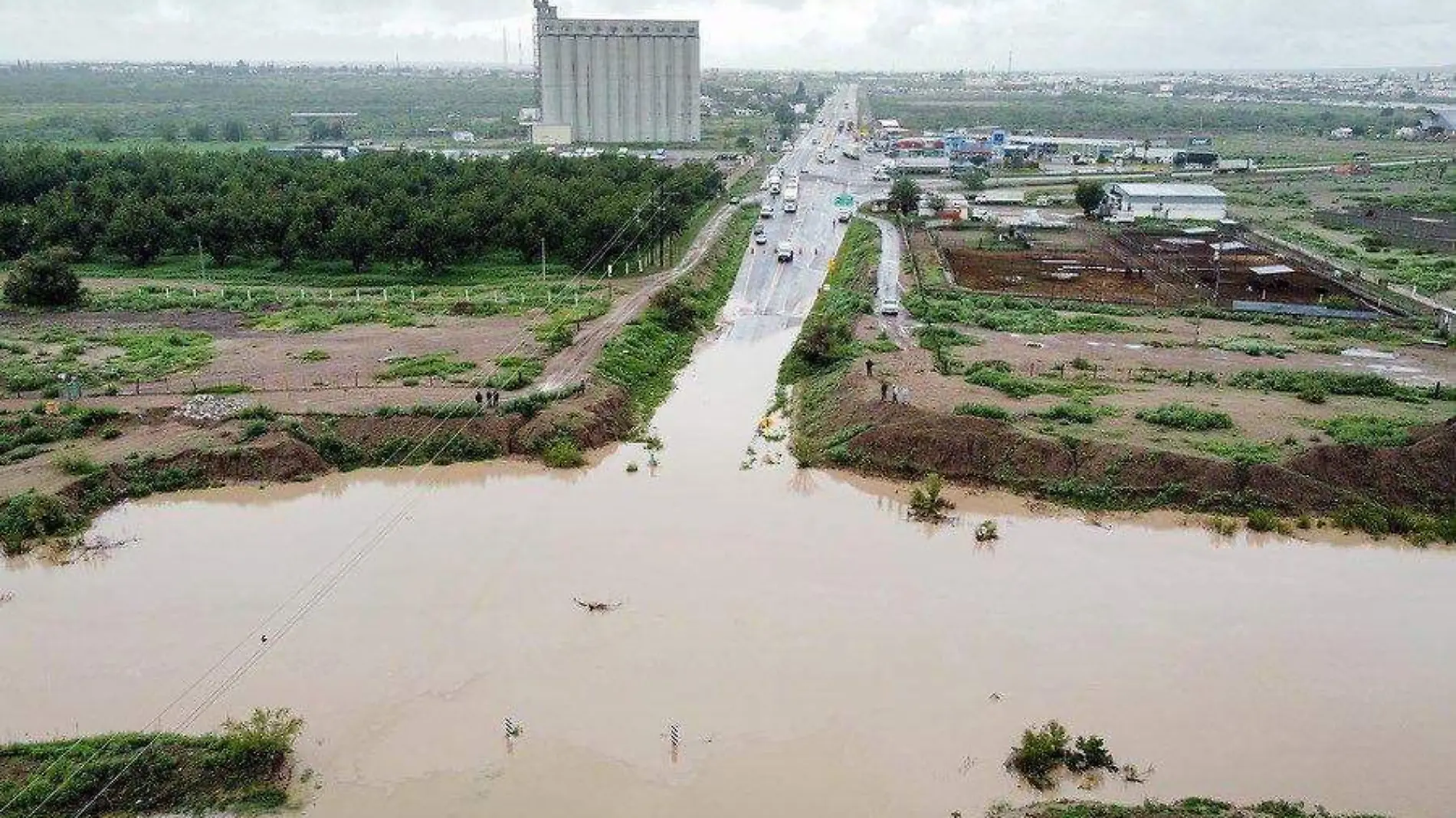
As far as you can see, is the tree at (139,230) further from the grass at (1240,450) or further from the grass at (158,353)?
the grass at (1240,450)

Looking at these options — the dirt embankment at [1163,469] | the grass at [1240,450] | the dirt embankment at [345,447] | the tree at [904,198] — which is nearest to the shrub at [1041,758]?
the dirt embankment at [1163,469]

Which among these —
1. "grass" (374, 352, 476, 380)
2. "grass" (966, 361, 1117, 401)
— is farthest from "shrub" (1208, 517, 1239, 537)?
"grass" (374, 352, 476, 380)

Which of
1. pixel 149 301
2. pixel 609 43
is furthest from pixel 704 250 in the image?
pixel 609 43

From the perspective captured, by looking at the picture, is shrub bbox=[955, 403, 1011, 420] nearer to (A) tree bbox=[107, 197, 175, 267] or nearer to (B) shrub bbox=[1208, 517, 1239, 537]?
(B) shrub bbox=[1208, 517, 1239, 537]

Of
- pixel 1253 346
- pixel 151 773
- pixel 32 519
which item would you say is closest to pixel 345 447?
pixel 32 519

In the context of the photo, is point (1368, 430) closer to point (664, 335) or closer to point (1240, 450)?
point (1240, 450)

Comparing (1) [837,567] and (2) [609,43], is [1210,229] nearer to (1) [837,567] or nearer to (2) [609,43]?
(1) [837,567]
